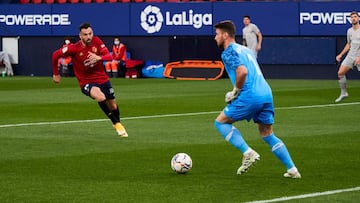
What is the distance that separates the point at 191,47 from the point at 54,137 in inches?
873

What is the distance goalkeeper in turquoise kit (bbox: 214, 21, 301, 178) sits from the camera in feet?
40.6

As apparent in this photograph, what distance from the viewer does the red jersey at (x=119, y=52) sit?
39656 mm

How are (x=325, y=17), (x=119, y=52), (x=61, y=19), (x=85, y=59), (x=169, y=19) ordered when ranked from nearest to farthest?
1. (x=85, y=59)
2. (x=325, y=17)
3. (x=119, y=52)
4. (x=169, y=19)
5. (x=61, y=19)

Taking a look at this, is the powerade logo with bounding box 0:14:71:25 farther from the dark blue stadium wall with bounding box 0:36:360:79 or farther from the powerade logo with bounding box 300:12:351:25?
the powerade logo with bounding box 300:12:351:25

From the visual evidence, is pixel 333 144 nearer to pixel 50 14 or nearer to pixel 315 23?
pixel 315 23

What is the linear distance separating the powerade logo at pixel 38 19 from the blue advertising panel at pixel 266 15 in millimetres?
6835

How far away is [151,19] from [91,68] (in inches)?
845

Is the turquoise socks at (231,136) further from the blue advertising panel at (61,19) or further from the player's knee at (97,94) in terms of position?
the blue advertising panel at (61,19)

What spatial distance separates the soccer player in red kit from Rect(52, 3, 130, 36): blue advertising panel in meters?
21.8

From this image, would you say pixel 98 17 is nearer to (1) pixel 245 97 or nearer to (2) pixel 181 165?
(2) pixel 181 165

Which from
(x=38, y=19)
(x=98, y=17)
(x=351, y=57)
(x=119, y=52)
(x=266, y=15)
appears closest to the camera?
(x=351, y=57)

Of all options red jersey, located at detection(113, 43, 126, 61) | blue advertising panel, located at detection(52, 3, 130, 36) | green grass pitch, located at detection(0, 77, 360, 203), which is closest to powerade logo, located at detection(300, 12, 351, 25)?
red jersey, located at detection(113, 43, 126, 61)

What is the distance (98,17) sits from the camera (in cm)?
4169

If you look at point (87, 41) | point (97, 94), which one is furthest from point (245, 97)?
point (87, 41)
